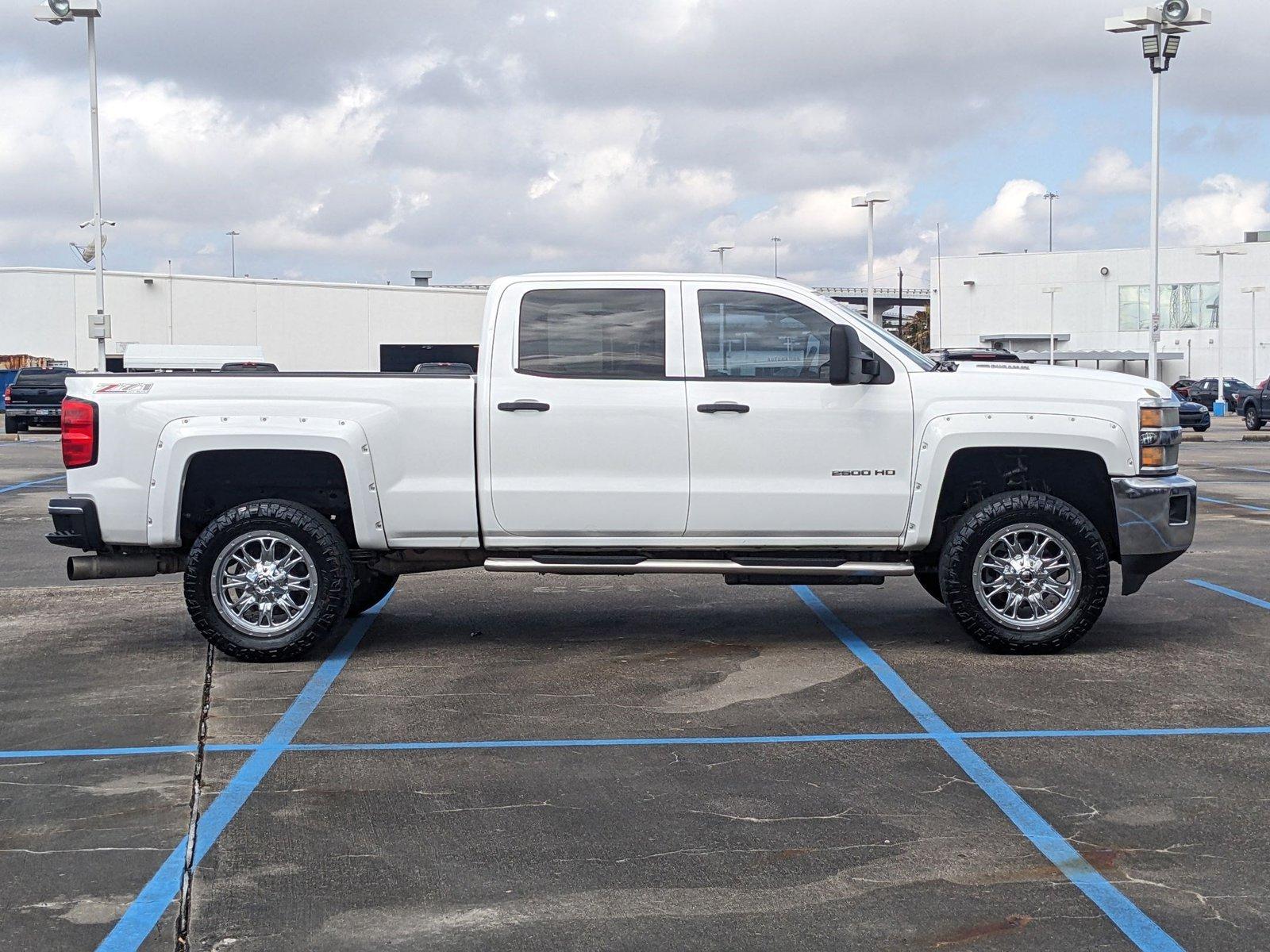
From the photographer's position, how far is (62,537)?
26.8 feet

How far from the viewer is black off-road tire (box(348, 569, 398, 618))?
948 cm

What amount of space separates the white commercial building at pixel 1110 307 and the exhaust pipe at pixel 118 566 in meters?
75.5

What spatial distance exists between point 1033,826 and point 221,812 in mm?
2991

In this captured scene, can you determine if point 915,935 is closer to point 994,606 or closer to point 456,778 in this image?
point 456,778

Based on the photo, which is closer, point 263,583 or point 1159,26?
point 263,583

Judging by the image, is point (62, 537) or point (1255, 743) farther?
point (62, 537)

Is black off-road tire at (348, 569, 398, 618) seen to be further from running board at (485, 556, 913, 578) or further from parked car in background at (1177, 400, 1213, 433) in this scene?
parked car in background at (1177, 400, 1213, 433)

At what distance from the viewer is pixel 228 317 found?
62312mm

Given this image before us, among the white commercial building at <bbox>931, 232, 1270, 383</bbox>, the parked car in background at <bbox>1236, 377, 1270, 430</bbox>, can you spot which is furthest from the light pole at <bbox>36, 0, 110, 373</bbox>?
the white commercial building at <bbox>931, 232, 1270, 383</bbox>

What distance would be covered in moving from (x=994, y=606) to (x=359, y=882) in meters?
4.68

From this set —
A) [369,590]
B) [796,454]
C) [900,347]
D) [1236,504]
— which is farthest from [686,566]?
[1236,504]

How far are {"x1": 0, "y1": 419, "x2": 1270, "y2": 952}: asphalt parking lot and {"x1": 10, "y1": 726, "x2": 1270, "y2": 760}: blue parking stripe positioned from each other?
0.02 m

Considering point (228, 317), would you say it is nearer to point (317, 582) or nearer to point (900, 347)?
point (317, 582)

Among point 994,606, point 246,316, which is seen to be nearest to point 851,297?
point 246,316
